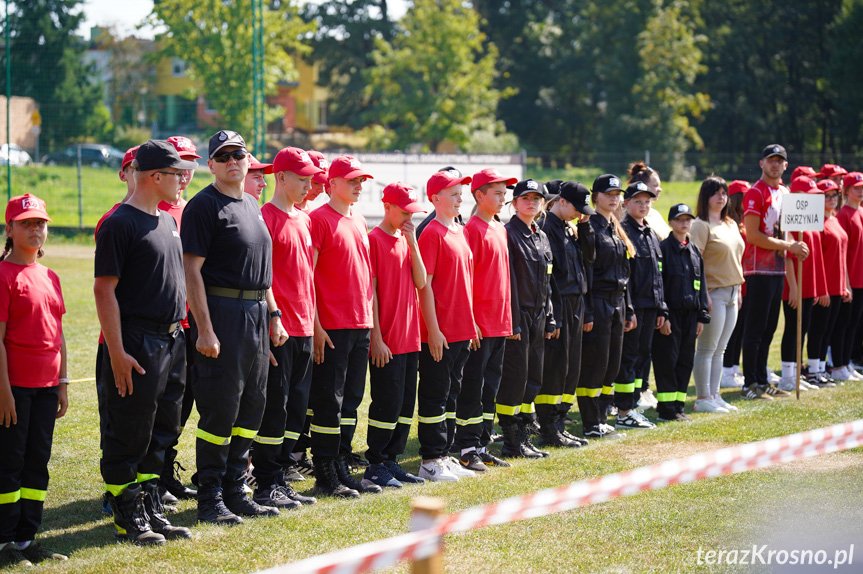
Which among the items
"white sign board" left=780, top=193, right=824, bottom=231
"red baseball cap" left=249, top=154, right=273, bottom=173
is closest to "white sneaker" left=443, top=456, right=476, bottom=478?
"red baseball cap" left=249, top=154, right=273, bottom=173

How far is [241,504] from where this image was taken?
6152 millimetres

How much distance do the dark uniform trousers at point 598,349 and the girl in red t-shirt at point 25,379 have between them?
5.08m

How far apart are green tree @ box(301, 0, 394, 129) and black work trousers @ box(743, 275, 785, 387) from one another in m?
48.3

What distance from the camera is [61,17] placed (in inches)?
1224

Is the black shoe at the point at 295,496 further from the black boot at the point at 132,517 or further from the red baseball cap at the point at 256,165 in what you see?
the red baseball cap at the point at 256,165

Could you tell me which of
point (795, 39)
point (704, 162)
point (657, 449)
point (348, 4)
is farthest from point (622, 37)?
point (657, 449)

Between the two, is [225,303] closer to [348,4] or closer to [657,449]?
[657,449]

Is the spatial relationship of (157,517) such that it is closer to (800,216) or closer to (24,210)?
(24,210)

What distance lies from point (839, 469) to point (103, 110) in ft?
83.4

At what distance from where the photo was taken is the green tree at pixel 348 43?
190 feet

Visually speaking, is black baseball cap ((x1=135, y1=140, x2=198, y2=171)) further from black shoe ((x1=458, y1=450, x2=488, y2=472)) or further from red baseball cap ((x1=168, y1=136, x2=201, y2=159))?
black shoe ((x1=458, y1=450, x2=488, y2=472))

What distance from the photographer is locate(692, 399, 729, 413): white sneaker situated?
33.1 feet

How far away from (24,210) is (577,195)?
193 inches

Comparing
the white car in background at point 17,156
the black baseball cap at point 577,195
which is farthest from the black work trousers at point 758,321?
the white car in background at point 17,156
